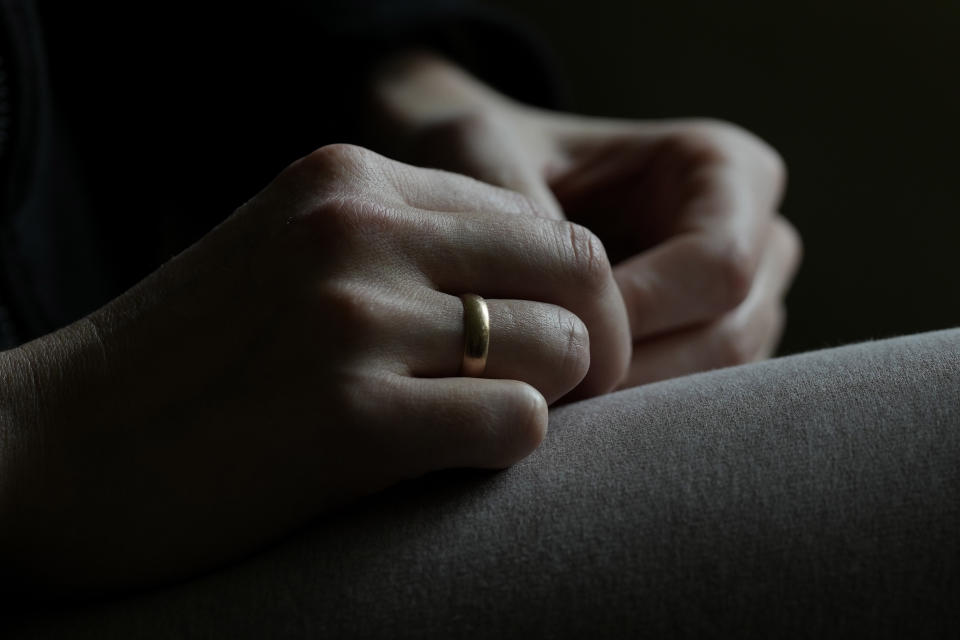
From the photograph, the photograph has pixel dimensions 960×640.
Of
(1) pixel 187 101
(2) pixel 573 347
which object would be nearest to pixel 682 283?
(2) pixel 573 347

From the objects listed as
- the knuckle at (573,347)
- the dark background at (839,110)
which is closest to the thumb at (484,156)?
the knuckle at (573,347)

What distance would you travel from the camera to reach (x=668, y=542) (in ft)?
0.83

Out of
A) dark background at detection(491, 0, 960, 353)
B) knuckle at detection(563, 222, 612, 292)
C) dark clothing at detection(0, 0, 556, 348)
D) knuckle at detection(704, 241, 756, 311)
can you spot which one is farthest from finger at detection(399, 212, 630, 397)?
dark background at detection(491, 0, 960, 353)

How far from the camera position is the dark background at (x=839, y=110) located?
0.87 meters

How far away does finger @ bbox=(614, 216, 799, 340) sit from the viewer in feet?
1.36

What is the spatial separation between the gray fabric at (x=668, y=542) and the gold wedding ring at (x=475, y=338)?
0.04 meters

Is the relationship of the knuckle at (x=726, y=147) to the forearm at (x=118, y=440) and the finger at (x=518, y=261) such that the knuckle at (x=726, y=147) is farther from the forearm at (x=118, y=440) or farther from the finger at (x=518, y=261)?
the forearm at (x=118, y=440)

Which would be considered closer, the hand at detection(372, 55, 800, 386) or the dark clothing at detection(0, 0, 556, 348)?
the hand at detection(372, 55, 800, 386)

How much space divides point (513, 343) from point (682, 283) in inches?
6.0

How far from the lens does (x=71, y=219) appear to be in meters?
0.59

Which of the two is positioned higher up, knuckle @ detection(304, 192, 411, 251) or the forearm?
knuckle @ detection(304, 192, 411, 251)

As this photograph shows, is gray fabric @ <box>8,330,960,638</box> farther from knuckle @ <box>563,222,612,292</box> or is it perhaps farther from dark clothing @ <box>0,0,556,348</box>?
dark clothing @ <box>0,0,556,348</box>

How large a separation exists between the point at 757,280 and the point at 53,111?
0.51 meters

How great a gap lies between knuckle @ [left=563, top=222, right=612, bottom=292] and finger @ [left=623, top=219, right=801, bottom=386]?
11 centimetres
